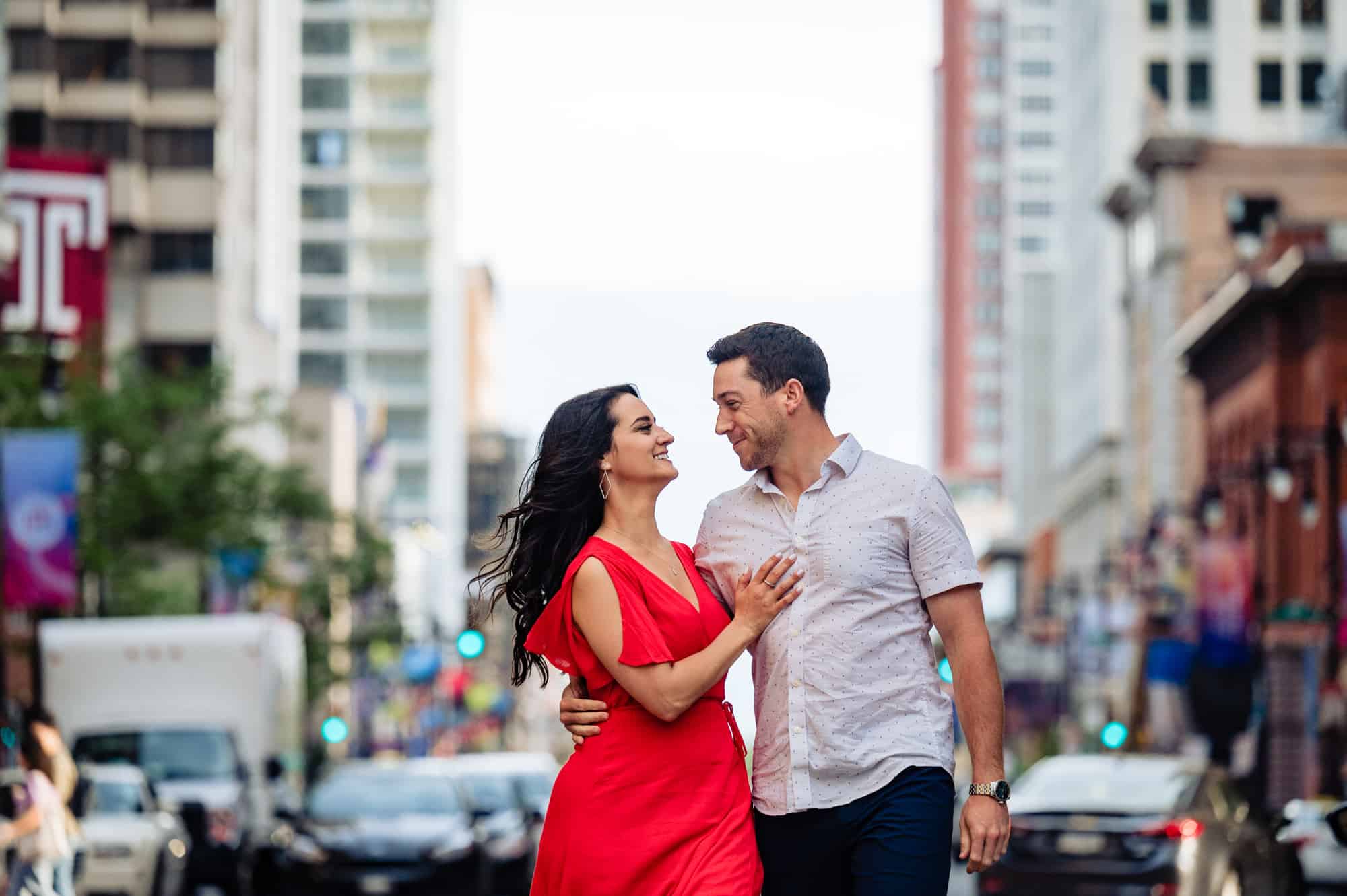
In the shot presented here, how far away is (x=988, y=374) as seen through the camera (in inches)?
7544

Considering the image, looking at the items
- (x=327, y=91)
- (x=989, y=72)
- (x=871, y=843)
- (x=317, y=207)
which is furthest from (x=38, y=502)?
(x=989, y=72)

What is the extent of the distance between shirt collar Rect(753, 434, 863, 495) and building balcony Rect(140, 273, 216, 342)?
6661 centimetres

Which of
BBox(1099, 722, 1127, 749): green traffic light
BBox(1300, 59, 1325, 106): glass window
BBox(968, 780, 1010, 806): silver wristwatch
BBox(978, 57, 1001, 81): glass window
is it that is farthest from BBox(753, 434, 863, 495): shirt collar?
BBox(978, 57, 1001, 81): glass window

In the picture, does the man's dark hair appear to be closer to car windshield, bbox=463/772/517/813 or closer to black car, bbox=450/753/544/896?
black car, bbox=450/753/544/896

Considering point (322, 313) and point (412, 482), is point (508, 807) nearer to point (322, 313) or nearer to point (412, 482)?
point (412, 482)

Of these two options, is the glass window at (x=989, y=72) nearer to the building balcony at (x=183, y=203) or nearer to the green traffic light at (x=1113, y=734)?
the building balcony at (x=183, y=203)

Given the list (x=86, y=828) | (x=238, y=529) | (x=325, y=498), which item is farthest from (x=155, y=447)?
(x=86, y=828)

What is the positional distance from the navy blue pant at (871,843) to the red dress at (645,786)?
178mm

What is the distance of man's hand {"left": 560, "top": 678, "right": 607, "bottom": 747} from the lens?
6.09 metres

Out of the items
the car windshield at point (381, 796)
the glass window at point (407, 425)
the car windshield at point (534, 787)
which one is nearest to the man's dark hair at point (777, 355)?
the car windshield at point (381, 796)

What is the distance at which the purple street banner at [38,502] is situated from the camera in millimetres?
29422

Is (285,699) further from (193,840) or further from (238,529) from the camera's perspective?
(238,529)

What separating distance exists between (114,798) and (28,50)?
49358 millimetres

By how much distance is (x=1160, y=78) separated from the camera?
90.9 metres
